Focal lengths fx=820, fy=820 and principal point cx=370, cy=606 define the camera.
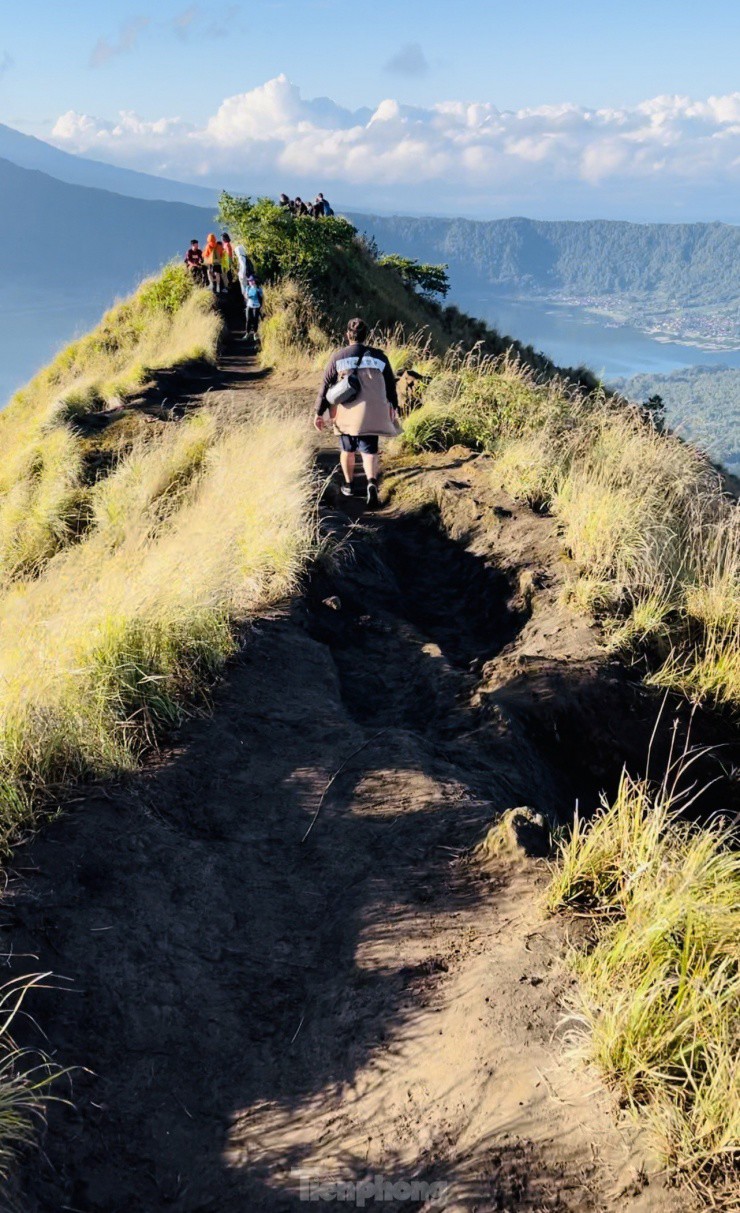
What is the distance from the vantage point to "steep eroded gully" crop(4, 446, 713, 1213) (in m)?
2.51

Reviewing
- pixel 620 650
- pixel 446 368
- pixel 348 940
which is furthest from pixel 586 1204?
pixel 446 368

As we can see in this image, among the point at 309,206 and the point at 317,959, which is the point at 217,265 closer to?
the point at 309,206

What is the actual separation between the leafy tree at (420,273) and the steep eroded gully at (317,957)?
31.9 meters

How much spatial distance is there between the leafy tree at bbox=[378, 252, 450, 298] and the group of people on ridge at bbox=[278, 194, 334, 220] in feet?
28.8

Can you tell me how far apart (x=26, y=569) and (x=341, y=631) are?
16.9 feet

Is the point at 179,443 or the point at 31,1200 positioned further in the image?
the point at 179,443

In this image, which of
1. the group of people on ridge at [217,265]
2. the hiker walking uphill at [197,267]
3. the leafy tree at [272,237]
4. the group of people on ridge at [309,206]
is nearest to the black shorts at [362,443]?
the group of people on ridge at [217,265]

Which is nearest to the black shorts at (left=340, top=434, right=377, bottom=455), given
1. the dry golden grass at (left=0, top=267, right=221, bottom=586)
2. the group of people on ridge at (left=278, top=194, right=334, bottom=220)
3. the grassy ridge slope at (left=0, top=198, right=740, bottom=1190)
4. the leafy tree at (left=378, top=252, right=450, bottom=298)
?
the grassy ridge slope at (left=0, top=198, right=740, bottom=1190)

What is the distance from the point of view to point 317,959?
3.43 metres

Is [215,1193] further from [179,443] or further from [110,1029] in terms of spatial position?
[179,443]

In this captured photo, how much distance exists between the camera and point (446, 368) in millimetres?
12547

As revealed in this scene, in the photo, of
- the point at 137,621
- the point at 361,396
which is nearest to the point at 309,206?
the point at 361,396

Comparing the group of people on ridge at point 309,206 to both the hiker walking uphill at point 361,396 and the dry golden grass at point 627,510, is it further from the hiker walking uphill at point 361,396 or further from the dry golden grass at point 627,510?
the hiker walking uphill at point 361,396

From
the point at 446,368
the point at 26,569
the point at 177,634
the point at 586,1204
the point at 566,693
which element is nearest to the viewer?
the point at 586,1204
